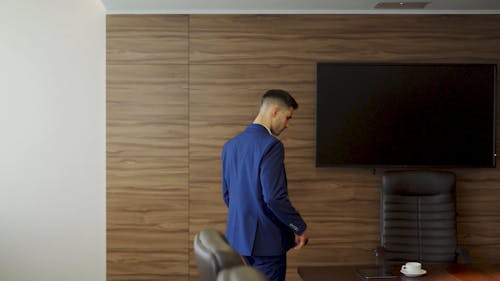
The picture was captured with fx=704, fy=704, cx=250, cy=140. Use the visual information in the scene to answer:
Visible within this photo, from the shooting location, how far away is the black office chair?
16.0ft

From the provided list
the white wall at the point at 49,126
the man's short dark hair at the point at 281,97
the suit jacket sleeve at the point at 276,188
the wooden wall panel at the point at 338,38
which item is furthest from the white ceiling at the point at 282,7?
the suit jacket sleeve at the point at 276,188

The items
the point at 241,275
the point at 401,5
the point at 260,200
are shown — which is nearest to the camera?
the point at 241,275

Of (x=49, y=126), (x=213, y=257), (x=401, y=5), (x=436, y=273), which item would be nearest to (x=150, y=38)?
(x=49, y=126)

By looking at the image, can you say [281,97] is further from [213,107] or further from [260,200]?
[213,107]

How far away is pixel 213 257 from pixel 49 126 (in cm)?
370

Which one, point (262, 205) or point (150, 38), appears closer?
point (262, 205)

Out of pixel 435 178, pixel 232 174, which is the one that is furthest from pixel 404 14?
pixel 232 174

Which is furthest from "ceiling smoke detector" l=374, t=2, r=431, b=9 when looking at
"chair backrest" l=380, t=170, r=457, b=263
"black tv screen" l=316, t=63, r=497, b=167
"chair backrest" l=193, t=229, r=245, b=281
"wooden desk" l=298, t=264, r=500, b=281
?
"chair backrest" l=193, t=229, r=245, b=281

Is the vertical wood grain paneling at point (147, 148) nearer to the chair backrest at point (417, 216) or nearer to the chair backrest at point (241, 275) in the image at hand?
the chair backrest at point (417, 216)

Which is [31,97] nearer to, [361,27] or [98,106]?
[98,106]

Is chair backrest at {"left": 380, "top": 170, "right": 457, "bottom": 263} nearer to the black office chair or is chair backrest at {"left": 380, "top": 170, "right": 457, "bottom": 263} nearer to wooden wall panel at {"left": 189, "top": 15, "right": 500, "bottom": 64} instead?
the black office chair

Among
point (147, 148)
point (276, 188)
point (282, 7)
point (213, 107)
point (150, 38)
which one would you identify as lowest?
point (276, 188)

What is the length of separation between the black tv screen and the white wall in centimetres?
177

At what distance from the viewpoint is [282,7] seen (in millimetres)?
5332
